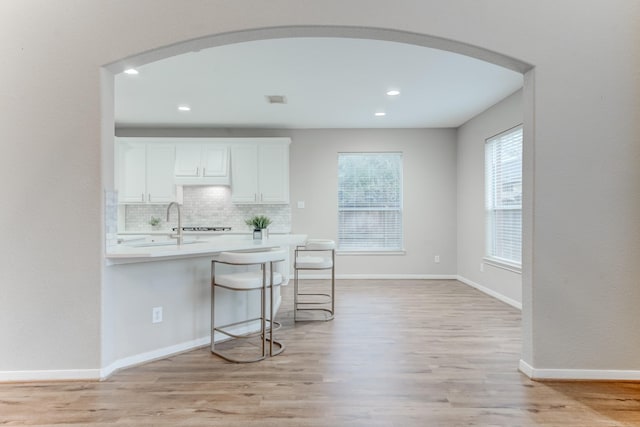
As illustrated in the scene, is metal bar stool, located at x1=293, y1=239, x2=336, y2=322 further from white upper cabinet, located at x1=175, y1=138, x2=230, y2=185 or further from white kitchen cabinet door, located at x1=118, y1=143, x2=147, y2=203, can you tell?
white kitchen cabinet door, located at x1=118, y1=143, x2=147, y2=203

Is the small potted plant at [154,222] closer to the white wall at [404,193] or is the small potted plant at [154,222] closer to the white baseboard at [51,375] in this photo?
the white wall at [404,193]

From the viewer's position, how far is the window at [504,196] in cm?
434

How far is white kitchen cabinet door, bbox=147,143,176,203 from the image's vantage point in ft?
18.6

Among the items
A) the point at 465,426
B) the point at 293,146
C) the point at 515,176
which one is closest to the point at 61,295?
the point at 465,426

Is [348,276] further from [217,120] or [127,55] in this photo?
[127,55]

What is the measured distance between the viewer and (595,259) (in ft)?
7.68

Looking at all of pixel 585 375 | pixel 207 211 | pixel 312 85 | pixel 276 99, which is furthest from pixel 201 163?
pixel 585 375

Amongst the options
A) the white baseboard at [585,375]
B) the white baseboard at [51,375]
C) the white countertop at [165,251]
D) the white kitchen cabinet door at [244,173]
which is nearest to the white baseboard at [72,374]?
the white baseboard at [51,375]

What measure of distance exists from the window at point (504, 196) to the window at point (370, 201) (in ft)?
4.91

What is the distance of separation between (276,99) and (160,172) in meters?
2.50

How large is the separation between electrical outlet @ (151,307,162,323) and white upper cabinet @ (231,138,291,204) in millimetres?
3157

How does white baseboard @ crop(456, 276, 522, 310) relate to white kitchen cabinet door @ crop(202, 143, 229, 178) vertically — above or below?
below

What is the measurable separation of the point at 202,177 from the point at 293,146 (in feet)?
5.21

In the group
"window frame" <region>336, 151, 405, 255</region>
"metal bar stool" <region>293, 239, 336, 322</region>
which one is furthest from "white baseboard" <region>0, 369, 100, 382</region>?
"window frame" <region>336, 151, 405, 255</region>
